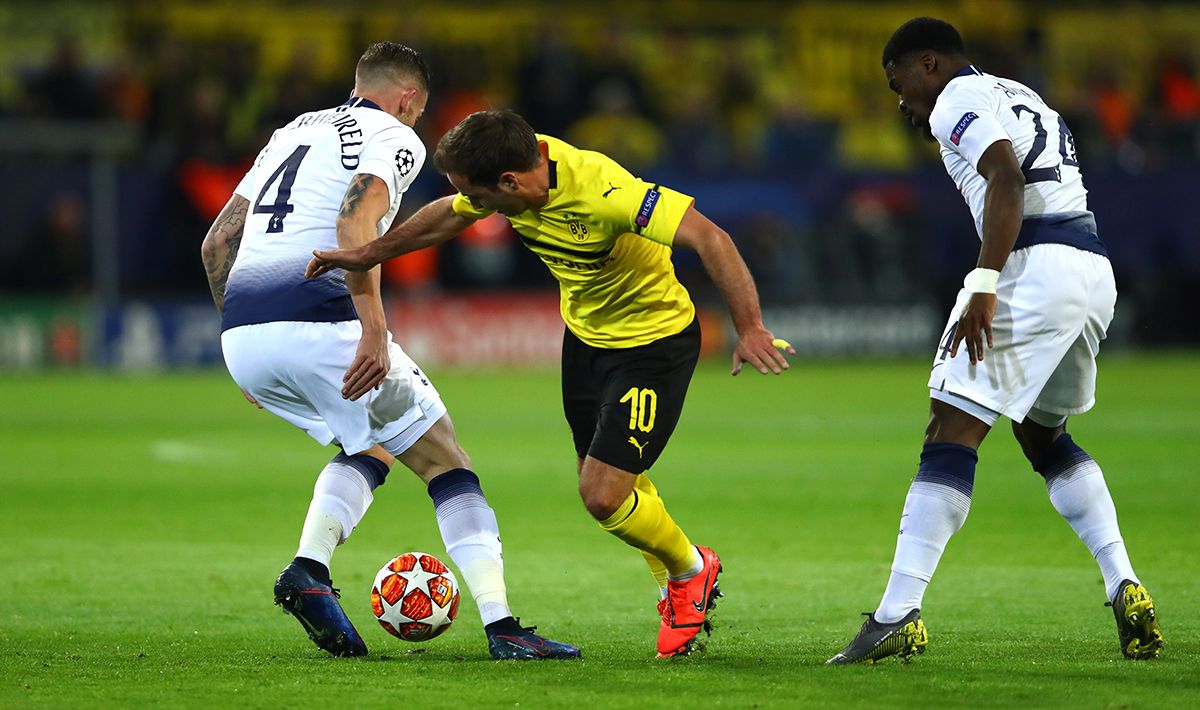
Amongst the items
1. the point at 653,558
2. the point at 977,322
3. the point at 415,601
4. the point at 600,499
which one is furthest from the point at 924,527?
the point at 415,601

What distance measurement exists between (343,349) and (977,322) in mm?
2273

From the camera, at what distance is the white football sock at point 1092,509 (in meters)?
5.97

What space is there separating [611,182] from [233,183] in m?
16.8

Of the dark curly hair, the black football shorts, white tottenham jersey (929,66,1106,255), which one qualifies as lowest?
the black football shorts

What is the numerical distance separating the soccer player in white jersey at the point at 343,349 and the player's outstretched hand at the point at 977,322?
5.71 feet

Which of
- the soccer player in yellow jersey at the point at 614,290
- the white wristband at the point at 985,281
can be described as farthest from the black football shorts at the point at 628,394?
the white wristband at the point at 985,281

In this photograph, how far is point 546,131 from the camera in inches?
930

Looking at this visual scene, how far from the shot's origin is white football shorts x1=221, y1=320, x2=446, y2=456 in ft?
19.7

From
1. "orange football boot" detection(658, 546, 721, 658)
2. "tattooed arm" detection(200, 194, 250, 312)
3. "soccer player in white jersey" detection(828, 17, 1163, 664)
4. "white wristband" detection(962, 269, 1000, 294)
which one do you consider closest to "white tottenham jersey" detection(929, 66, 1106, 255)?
"soccer player in white jersey" detection(828, 17, 1163, 664)

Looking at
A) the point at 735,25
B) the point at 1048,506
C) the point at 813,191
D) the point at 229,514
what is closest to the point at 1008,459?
the point at 1048,506

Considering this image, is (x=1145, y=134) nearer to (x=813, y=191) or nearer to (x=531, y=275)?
(x=813, y=191)

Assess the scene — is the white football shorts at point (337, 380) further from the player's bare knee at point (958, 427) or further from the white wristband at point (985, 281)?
the white wristband at point (985, 281)

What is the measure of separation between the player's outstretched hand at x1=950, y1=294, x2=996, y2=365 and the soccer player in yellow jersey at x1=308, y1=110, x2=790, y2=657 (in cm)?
62

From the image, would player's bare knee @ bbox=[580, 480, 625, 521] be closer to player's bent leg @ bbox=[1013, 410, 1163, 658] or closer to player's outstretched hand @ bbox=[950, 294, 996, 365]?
player's outstretched hand @ bbox=[950, 294, 996, 365]
